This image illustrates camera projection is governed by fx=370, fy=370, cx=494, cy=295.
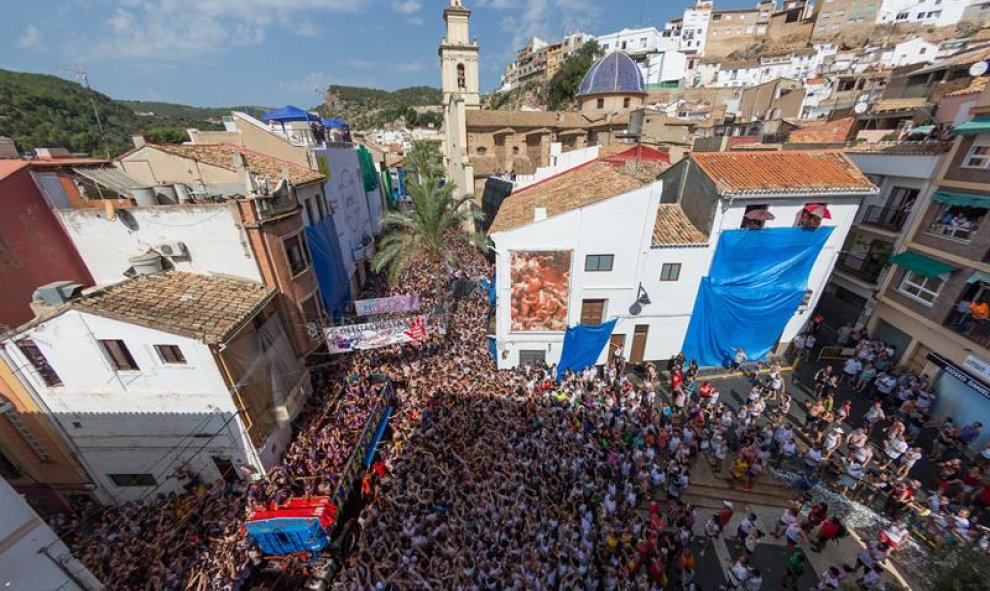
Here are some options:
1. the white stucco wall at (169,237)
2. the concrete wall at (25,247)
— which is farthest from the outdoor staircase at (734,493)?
the concrete wall at (25,247)

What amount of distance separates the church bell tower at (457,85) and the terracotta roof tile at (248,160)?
20948mm

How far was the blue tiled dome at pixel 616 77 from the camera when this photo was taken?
43.7 m

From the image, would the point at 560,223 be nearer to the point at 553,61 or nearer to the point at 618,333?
the point at 618,333

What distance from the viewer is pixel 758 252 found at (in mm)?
17500

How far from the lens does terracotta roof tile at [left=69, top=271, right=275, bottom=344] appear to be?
37.6 ft

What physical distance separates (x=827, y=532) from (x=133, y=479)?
23297 millimetres

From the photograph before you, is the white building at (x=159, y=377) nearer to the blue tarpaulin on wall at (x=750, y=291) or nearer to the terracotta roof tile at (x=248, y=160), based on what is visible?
the terracotta roof tile at (x=248, y=160)

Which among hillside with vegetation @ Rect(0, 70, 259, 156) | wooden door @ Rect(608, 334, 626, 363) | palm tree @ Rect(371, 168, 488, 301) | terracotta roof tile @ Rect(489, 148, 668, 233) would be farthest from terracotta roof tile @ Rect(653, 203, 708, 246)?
hillside with vegetation @ Rect(0, 70, 259, 156)

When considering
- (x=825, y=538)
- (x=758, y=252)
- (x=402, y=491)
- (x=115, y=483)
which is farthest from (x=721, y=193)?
(x=115, y=483)

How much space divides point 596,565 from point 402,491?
6.59m

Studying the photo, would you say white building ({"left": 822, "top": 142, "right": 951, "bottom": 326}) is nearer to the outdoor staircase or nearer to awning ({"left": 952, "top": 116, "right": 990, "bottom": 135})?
awning ({"left": 952, "top": 116, "right": 990, "bottom": 135})

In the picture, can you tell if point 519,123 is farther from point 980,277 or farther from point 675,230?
point 980,277

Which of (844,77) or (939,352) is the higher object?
(844,77)

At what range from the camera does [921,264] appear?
16844mm
